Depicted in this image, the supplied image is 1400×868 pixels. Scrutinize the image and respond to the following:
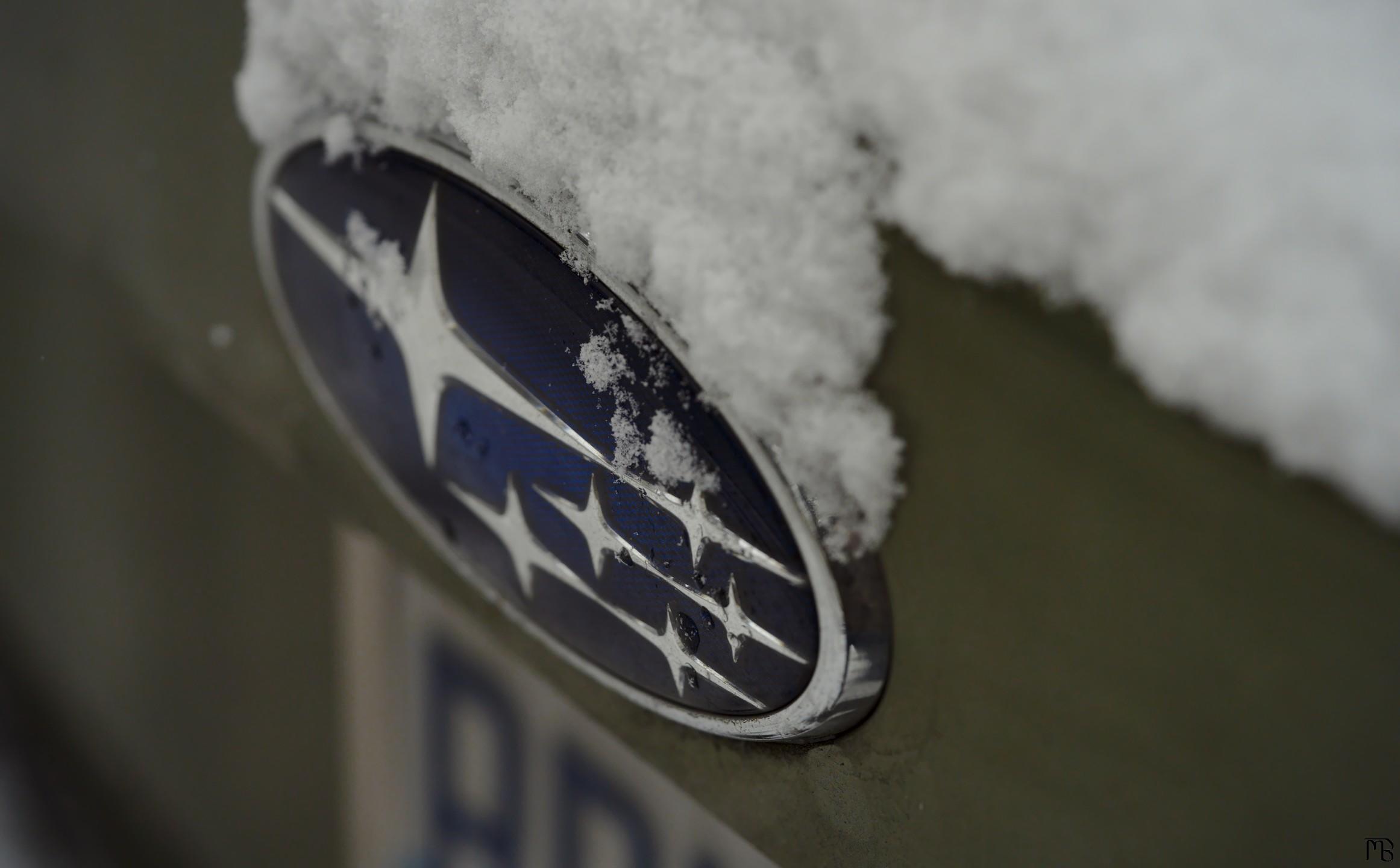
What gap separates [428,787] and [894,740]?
0.87 metres

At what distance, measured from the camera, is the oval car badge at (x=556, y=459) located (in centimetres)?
47

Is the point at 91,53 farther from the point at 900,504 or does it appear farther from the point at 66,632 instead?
the point at 900,504

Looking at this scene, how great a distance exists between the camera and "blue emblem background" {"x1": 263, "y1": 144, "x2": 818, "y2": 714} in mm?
484

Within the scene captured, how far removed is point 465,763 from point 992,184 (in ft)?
3.35

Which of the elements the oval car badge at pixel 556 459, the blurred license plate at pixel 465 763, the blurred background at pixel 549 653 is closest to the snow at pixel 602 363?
the oval car badge at pixel 556 459

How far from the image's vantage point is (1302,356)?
1.01 ft

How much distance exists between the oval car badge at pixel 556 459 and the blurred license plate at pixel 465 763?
262mm

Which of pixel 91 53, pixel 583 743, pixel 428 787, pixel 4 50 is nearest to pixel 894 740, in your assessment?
pixel 583 743

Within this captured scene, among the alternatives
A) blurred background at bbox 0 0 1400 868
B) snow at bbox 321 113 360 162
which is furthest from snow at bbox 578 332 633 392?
snow at bbox 321 113 360 162

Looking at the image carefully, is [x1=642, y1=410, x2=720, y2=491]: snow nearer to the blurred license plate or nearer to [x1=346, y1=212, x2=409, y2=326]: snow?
[x1=346, y1=212, x2=409, y2=326]: snow

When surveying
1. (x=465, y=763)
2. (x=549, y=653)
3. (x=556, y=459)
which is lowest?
(x=465, y=763)

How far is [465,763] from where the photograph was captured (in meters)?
1.13

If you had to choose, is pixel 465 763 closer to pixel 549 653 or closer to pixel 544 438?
pixel 549 653

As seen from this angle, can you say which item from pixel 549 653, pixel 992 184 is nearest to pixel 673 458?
pixel 992 184
